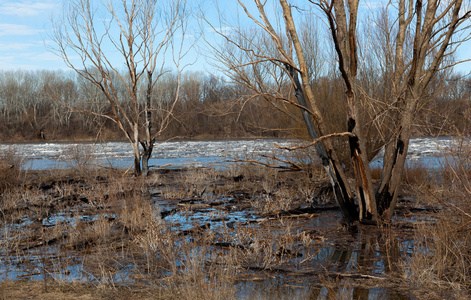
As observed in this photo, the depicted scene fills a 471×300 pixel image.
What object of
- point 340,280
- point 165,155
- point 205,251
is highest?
point 165,155

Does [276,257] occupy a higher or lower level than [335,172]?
lower

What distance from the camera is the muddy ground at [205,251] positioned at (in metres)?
4.31

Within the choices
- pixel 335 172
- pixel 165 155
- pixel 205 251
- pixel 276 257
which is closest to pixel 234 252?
pixel 205 251

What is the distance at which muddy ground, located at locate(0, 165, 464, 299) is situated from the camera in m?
4.31

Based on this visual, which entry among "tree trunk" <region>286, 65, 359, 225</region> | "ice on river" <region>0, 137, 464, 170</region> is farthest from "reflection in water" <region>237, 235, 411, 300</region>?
"ice on river" <region>0, 137, 464, 170</region>

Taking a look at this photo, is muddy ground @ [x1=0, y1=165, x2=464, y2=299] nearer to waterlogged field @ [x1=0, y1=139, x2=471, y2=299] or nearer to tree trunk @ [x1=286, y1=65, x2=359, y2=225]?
waterlogged field @ [x1=0, y1=139, x2=471, y2=299]

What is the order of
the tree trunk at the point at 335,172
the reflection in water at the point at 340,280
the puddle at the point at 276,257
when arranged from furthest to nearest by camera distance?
1. the tree trunk at the point at 335,172
2. the puddle at the point at 276,257
3. the reflection in water at the point at 340,280

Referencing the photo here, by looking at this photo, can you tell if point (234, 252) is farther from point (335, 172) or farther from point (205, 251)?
point (335, 172)

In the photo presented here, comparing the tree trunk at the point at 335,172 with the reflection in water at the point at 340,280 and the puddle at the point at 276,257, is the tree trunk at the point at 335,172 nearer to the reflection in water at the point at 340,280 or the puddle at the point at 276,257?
the puddle at the point at 276,257

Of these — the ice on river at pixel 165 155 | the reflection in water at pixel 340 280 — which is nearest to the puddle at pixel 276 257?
the reflection in water at pixel 340 280

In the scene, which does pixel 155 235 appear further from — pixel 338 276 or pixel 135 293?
pixel 338 276

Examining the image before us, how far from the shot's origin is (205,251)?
5.37m

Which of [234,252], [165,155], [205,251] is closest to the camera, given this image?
[234,252]

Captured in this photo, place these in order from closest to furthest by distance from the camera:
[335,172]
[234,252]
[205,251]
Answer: [234,252] → [205,251] → [335,172]
